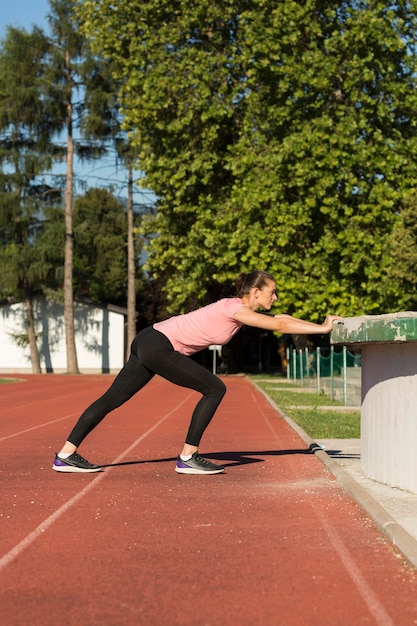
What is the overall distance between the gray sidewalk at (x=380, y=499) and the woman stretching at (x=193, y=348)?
1.29 m

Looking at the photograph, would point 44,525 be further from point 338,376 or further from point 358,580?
point 338,376

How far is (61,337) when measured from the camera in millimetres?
63562

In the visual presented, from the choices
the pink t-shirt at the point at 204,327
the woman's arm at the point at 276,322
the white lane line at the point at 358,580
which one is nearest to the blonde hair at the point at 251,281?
the pink t-shirt at the point at 204,327

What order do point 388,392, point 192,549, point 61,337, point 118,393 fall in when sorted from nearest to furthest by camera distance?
point 192,549 → point 388,392 → point 118,393 → point 61,337

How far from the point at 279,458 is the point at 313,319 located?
73.6 feet

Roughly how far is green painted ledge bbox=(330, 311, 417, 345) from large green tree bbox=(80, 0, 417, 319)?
77.3ft

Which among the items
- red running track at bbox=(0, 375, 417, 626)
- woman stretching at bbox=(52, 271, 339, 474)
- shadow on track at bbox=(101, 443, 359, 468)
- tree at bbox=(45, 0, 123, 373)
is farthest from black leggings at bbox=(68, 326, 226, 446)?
tree at bbox=(45, 0, 123, 373)

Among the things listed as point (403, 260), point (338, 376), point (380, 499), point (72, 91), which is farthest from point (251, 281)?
point (72, 91)

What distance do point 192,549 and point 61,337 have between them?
5787cm

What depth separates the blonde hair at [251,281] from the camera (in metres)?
9.24

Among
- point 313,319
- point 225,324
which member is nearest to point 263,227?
point 313,319

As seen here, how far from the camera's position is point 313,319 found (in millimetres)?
33938

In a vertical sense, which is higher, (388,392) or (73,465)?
(388,392)

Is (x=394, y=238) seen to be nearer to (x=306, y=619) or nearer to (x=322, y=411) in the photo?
(x=322, y=411)
